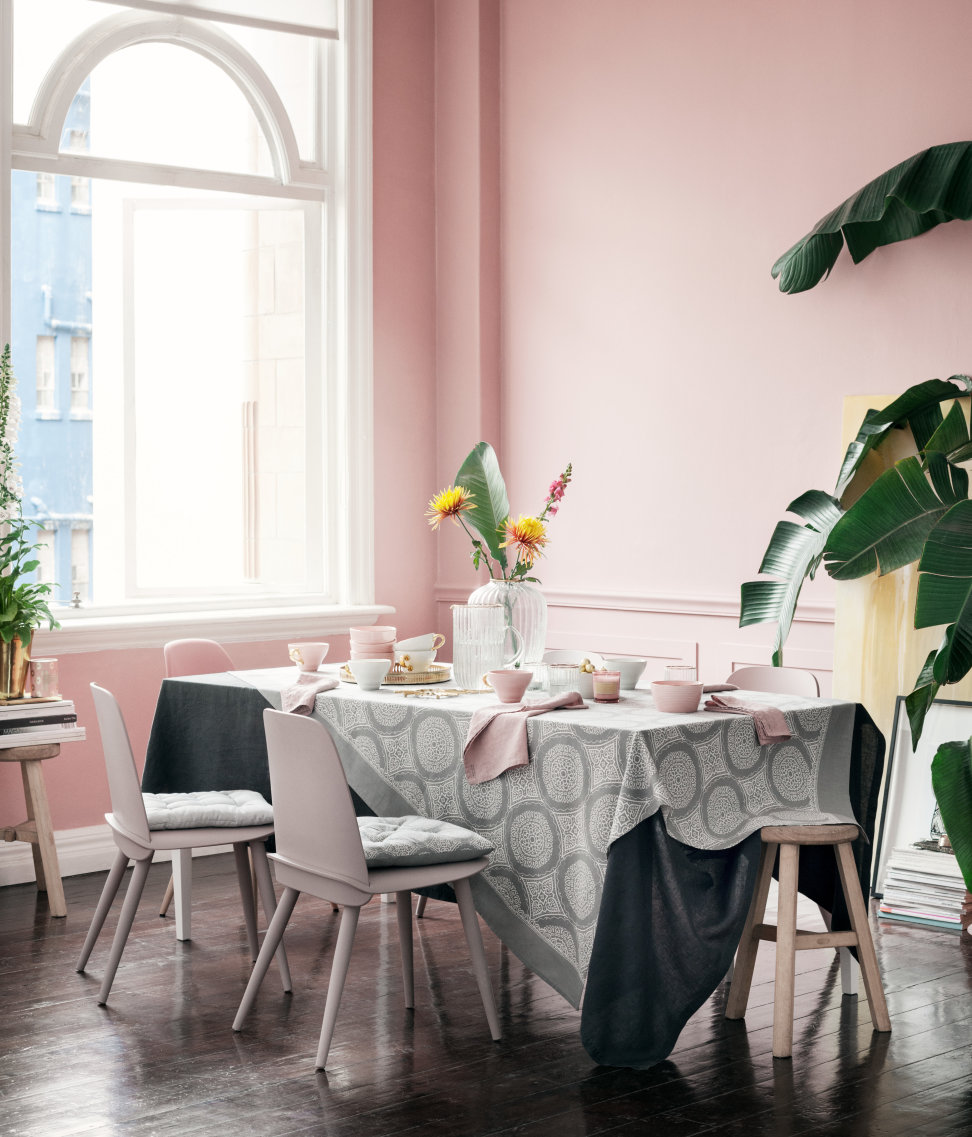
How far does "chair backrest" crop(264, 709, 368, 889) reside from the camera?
122 inches

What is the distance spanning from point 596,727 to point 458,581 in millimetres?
3092

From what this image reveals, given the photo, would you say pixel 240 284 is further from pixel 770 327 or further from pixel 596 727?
pixel 596 727

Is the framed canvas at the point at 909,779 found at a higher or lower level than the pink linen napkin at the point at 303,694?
lower

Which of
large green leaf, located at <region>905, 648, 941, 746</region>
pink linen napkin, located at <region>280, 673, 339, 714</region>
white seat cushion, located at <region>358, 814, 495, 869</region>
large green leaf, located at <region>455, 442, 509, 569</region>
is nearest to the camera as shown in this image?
white seat cushion, located at <region>358, 814, 495, 869</region>

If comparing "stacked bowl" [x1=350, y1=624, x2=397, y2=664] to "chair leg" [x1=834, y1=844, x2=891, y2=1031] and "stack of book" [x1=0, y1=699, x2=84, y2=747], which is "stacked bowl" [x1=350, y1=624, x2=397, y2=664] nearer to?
"stack of book" [x1=0, y1=699, x2=84, y2=747]

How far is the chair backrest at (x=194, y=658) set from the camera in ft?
15.4

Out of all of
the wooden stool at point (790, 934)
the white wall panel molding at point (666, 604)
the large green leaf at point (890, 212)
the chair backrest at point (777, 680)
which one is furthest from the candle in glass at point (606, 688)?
the large green leaf at point (890, 212)

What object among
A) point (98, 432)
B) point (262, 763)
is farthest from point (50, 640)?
point (262, 763)

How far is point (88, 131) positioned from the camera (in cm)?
535

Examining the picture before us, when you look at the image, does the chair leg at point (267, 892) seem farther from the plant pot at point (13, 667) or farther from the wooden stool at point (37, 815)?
the plant pot at point (13, 667)

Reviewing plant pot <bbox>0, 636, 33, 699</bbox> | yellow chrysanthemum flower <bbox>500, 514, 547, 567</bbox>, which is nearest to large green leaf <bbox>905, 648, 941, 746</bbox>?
yellow chrysanthemum flower <bbox>500, 514, 547, 567</bbox>

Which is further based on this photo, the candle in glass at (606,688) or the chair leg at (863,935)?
the candle in glass at (606,688)

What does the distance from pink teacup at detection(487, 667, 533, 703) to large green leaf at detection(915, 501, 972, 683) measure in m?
1.06

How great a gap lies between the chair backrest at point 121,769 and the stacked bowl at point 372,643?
73cm
